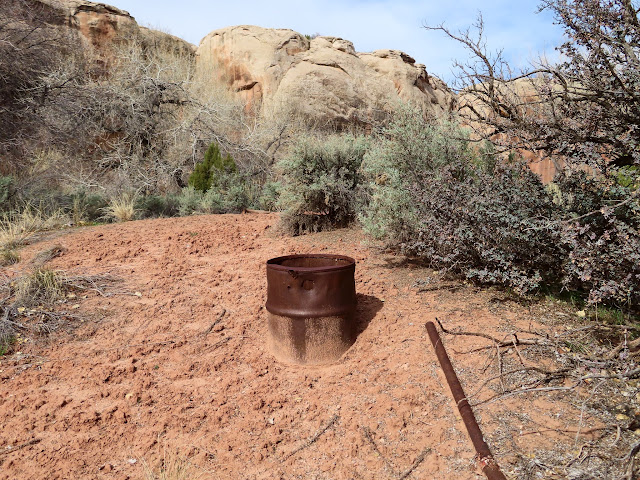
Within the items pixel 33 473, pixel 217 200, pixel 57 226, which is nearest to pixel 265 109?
pixel 217 200

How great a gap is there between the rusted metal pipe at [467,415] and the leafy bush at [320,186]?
3.17 m

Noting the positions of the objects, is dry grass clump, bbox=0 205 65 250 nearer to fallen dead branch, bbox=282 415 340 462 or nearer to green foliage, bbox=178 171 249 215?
green foliage, bbox=178 171 249 215

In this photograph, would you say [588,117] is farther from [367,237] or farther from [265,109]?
[265,109]

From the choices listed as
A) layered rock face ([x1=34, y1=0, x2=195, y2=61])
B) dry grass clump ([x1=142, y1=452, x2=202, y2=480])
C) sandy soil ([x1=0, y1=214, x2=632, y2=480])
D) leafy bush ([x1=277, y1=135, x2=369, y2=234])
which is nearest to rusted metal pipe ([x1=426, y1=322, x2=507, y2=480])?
sandy soil ([x1=0, y1=214, x2=632, y2=480])

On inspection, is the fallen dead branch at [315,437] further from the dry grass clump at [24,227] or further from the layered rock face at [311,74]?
the layered rock face at [311,74]

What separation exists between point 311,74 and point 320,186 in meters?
12.3

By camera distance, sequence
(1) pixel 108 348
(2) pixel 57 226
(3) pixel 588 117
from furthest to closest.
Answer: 1. (2) pixel 57 226
2. (1) pixel 108 348
3. (3) pixel 588 117

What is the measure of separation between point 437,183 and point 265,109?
1412 centimetres

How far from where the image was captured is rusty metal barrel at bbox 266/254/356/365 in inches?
152

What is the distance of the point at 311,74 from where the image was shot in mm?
17953

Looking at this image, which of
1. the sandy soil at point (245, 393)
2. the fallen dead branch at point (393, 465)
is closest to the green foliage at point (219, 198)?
the sandy soil at point (245, 393)

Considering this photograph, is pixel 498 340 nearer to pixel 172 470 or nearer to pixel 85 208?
pixel 172 470

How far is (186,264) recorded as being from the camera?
19.6ft

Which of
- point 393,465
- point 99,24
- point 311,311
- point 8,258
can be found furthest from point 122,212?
point 99,24
